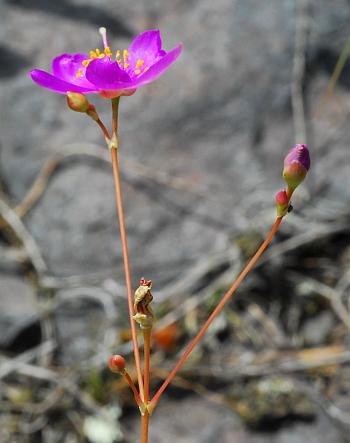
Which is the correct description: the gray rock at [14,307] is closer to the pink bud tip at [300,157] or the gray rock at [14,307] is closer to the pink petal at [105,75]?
the pink petal at [105,75]

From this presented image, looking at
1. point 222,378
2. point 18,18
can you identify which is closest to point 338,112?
point 222,378

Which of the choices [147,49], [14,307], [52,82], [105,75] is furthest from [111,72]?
[14,307]

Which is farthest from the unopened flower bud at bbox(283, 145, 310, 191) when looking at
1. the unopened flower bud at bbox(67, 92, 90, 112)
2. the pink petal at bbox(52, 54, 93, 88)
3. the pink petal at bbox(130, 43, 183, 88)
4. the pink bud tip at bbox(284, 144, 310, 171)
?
the pink petal at bbox(52, 54, 93, 88)

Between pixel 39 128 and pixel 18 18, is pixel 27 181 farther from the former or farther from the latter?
pixel 18 18

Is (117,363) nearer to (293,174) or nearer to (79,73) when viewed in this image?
(293,174)

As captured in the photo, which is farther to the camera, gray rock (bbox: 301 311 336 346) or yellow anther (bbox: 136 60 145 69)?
gray rock (bbox: 301 311 336 346)

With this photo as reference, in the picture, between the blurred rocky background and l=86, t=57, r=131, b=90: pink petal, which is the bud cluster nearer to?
l=86, t=57, r=131, b=90: pink petal

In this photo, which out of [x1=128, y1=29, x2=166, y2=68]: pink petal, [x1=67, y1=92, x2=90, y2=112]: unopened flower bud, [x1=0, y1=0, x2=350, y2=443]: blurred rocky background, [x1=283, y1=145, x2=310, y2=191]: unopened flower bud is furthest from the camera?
[x1=0, y1=0, x2=350, y2=443]: blurred rocky background
